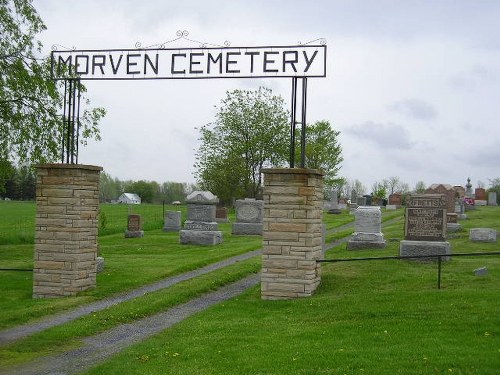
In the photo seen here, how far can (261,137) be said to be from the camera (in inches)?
2068

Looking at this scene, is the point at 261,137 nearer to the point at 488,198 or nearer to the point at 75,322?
the point at 488,198

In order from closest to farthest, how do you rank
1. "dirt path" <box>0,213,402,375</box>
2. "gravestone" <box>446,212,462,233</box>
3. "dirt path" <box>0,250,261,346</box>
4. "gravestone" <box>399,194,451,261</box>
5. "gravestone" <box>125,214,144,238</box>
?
"dirt path" <box>0,213,402,375</box> → "dirt path" <box>0,250,261,346</box> → "gravestone" <box>399,194,451,261</box> → "gravestone" <box>446,212,462,233</box> → "gravestone" <box>125,214,144,238</box>

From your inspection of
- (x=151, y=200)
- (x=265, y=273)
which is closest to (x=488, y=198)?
(x=265, y=273)

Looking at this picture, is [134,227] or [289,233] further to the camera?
[134,227]

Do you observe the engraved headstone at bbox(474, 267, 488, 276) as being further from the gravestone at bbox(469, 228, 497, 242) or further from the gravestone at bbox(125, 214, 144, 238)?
the gravestone at bbox(125, 214, 144, 238)

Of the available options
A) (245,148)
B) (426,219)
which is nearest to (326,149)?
(245,148)

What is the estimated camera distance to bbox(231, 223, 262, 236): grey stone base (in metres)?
28.9

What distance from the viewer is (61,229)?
1245 centimetres

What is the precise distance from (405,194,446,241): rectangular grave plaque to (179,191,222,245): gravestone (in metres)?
9.48

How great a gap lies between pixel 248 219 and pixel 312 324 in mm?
20341

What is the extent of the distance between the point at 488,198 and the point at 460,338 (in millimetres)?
45501

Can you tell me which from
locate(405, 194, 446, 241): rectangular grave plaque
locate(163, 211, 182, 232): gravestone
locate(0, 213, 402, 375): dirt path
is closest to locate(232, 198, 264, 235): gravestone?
locate(163, 211, 182, 232): gravestone

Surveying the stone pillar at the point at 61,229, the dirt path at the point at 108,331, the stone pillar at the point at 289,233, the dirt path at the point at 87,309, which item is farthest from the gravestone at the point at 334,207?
the stone pillar at the point at 289,233

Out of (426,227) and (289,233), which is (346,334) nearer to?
(289,233)
